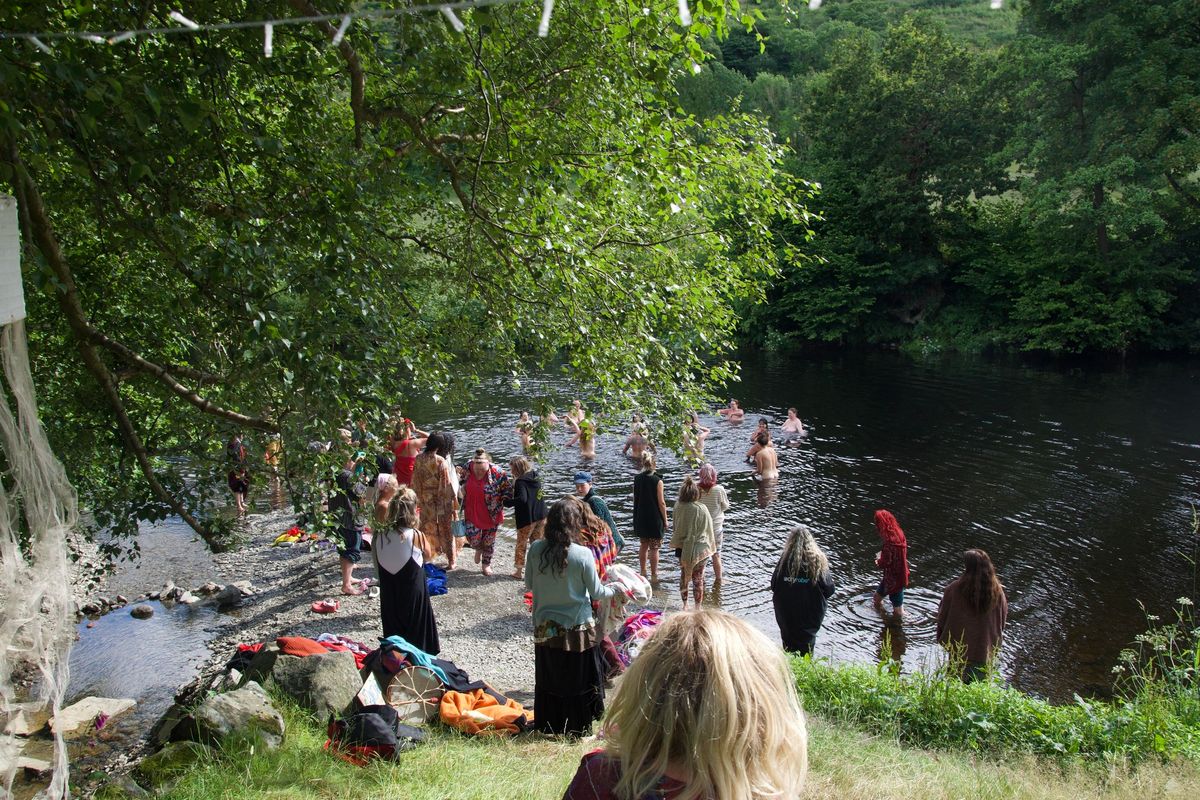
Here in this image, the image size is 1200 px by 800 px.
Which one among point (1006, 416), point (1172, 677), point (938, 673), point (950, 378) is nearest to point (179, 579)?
point (938, 673)

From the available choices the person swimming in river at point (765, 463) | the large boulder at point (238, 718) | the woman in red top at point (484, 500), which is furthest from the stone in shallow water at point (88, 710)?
the person swimming in river at point (765, 463)

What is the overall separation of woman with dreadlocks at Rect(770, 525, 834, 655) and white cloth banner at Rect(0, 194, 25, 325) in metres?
6.26

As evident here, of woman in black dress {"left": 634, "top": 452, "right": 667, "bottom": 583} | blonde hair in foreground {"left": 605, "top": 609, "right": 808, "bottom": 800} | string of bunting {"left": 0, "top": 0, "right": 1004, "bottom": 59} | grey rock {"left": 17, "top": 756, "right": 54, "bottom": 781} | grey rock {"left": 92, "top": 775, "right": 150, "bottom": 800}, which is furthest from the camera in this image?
woman in black dress {"left": 634, "top": 452, "right": 667, "bottom": 583}

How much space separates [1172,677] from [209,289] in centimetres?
755

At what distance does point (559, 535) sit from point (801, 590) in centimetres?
282

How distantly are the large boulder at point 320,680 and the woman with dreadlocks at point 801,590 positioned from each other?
3770 mm

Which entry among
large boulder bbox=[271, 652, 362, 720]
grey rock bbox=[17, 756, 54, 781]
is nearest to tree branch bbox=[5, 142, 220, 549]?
large boulder bbox=[271, 652, 362, 720]

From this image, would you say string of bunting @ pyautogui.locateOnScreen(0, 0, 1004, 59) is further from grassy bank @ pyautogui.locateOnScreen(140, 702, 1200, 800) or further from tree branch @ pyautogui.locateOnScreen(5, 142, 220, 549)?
grassy bank @ pyautogui.locateOnScreen(140, 702, 1200, 800)

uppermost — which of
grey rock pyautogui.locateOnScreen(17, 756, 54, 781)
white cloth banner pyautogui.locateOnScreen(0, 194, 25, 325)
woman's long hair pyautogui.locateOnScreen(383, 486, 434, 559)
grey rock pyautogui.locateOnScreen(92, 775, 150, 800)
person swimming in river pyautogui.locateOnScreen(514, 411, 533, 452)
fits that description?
white cloth banner pyautogui.locateOnScreen(0, 194, 25, 325)

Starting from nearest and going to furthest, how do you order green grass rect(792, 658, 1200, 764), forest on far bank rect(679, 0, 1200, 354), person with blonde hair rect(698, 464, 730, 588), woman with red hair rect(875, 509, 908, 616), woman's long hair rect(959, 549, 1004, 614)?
1. green grass rect(792, 658, 1200, 764)
2. woman's long hair rect(959, 549, 1004, 614)
3. woman with red hair rect(875, 509, 908, 616)
4. person with blonde hair rect(698, 464, 730, 588)
5. forest on far bank rect(679, 0, 1200, 354)

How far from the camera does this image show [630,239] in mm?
7168

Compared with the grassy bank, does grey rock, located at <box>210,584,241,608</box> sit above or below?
below

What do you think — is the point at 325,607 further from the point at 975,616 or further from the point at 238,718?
the point at 975,616

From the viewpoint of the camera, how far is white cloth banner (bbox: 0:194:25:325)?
2697 millimetres
